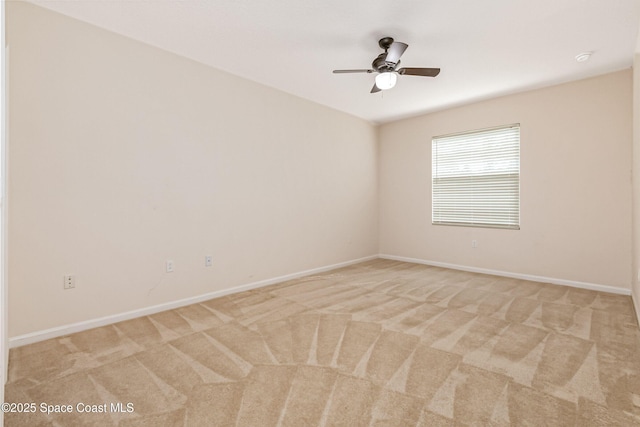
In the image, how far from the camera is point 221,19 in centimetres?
268

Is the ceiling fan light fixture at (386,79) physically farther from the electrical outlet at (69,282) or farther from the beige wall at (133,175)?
the electrical outlet at (69,282)

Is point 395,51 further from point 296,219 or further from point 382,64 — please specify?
point 296,219

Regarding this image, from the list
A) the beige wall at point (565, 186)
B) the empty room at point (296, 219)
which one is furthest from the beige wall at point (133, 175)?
the beige wall at point (565, 186)

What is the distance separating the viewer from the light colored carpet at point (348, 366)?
1633 mm

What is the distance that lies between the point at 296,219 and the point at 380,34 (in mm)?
2570

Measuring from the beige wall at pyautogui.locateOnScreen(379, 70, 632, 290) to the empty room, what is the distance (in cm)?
3

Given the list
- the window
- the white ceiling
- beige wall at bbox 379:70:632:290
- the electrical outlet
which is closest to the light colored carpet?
the electrical outlet

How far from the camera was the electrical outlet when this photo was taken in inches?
103

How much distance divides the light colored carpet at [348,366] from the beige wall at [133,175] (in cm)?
45

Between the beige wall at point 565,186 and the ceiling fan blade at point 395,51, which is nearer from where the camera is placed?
the ceiling fan blade at point 395,51

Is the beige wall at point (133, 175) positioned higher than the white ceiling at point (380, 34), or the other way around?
the white ceiling at point (380, 34)

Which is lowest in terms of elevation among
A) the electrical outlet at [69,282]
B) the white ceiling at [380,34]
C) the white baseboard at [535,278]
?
the white baseboard at [535,278]

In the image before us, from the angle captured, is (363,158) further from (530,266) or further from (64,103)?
(64,103)

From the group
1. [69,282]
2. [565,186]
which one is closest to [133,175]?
[69,282]
